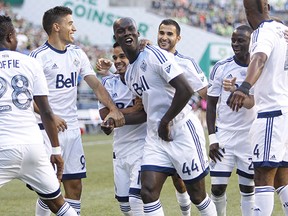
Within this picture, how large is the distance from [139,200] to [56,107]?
1.63m

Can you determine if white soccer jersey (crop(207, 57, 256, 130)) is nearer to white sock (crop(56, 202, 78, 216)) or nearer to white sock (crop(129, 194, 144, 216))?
white sock (crop(129, 194, 144, 216))

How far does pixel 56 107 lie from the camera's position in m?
9.84

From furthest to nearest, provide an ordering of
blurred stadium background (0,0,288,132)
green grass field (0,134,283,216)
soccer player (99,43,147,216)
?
blurred stadium background (0,0,288,132), green grass field (0,134,283,216), soccer player (99,43,147,216)

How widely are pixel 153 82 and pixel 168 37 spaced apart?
208cm

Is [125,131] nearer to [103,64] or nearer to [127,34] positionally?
[103,64]

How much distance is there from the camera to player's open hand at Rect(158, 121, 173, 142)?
8.66m

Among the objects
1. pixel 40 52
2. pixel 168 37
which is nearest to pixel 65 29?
pixel 40 52

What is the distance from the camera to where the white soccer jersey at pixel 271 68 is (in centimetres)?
800

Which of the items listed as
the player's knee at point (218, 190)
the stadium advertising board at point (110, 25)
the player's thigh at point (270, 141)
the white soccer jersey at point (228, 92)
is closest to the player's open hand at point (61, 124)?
the white soccer jersey at point (228, 92)

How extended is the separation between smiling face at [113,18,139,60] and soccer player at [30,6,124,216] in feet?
3.47

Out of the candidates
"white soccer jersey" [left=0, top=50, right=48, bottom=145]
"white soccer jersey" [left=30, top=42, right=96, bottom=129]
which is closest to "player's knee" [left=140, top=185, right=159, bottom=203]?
"white soccer jersey" [left=0, top=50, right=48, bottom=145]

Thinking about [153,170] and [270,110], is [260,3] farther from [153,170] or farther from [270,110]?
[153,170]

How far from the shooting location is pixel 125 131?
9.73m

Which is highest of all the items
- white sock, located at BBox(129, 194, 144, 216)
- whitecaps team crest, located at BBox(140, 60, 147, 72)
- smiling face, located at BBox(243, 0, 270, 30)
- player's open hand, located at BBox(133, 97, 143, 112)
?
smiling face, located at BBox(243, 0, 270, 30)
